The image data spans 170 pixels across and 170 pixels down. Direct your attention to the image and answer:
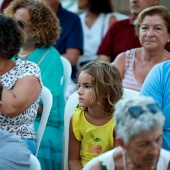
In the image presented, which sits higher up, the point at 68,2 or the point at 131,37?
the point at 131,37

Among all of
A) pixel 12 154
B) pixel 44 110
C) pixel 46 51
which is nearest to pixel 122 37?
pixel 46 51

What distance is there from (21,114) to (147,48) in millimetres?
1157

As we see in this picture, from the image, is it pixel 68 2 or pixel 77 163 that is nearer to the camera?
pixel 77 163

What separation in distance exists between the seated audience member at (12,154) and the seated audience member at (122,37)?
7.26 feet

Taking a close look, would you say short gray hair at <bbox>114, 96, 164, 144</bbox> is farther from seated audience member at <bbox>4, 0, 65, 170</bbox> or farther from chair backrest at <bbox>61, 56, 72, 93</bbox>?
chair backrest at <bbox>61, 56, 72, 93</bbox>

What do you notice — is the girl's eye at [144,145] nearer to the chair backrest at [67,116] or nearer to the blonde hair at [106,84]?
the blonde hair at [106,84]

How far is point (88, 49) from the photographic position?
6.01 metres

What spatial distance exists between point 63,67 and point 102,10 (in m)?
1.59

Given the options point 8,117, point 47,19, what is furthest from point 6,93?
point 47,19

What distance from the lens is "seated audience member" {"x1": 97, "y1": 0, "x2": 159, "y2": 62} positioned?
504 centimetres

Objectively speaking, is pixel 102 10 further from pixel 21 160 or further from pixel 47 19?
pixel 21 160

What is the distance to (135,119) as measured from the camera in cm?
245

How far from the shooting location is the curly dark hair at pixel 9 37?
355 centimetres

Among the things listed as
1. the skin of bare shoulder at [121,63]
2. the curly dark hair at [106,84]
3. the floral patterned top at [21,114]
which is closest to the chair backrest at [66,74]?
the skin of bare shoulder at [121,63]
